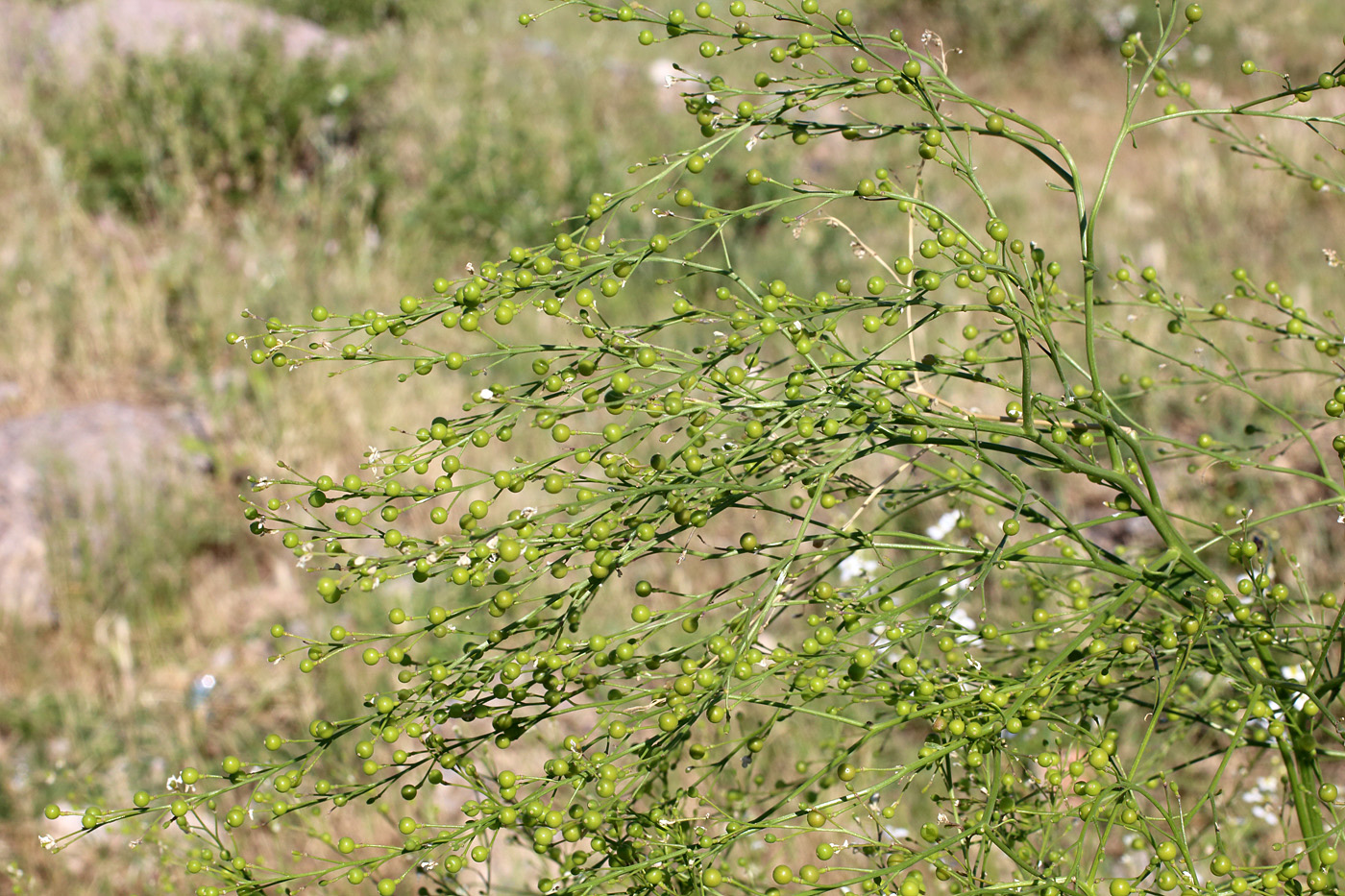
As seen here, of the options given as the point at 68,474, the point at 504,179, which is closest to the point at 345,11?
the point at 504,179

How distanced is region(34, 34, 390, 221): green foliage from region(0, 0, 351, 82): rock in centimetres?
28

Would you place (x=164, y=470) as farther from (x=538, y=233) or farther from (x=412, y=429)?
(x=538, y=233)

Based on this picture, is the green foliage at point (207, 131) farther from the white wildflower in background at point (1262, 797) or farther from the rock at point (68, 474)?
the white wildflower in background at point (1262, 797)

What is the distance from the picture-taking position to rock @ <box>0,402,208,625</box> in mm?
4273

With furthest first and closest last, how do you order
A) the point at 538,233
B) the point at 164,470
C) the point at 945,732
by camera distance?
the point at 538,233 < the point at 164,470 < the point at 945,732

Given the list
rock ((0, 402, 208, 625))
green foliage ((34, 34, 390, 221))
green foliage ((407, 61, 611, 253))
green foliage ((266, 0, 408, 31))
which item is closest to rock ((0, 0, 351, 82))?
green foliage ((34, 34, 390, 221))

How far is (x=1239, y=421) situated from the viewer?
4855 millimetres

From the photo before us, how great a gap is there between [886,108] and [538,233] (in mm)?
4117

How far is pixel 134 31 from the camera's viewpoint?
823 cm

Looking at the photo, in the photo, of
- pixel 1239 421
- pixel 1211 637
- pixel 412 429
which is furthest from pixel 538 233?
pixel 1211 637

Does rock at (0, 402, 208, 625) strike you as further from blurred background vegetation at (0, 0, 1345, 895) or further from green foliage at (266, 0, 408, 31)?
green foliage at (266, 0, 408, 31)

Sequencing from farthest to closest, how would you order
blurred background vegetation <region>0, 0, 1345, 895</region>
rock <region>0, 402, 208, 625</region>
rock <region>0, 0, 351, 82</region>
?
rock <region>0, 0, 351, 82</region> < rock <region>0, 402, 208, 625</region> < blurred background vegetation <region>0, 0, 1345, 895</region>

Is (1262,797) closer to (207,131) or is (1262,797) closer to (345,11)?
(207,131)

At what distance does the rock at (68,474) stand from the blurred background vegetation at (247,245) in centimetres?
3
